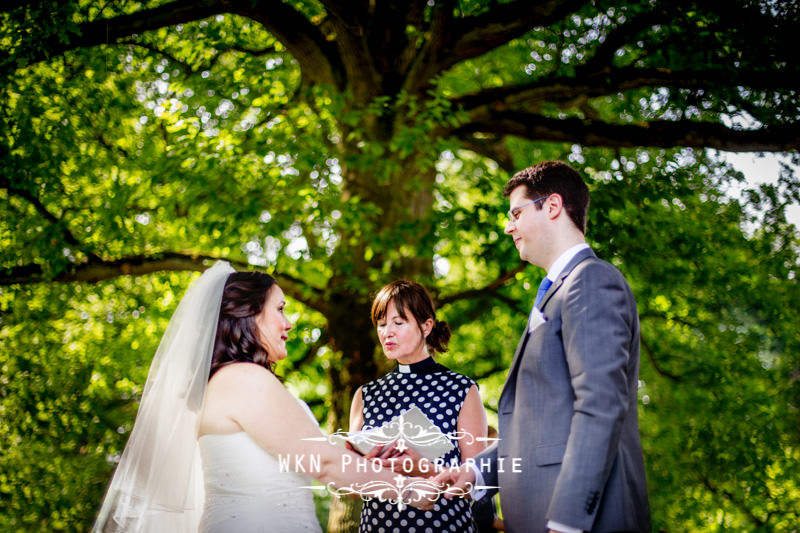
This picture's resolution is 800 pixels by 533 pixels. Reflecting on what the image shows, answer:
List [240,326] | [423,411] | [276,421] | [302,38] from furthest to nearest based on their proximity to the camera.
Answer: [302,38], [423,411], [240,326], [276,421]

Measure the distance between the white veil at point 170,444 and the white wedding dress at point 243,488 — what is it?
14 centimetres

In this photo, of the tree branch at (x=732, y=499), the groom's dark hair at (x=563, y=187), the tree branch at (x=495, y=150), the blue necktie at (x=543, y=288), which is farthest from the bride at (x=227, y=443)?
the tree branch at (x=732, y=499)

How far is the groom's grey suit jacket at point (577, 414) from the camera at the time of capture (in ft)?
7.88

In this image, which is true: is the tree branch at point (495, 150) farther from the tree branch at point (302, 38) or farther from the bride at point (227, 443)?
the bride at point (227, 443)

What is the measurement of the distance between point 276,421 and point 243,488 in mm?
398

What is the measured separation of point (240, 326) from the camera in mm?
3432

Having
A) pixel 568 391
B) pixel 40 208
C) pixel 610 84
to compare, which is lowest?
pixel 568 391

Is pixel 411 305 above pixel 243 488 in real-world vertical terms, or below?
above

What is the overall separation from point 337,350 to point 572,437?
4510mm

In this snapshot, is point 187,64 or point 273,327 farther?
point 187,64

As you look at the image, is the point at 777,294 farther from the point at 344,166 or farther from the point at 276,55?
the point at 276,55

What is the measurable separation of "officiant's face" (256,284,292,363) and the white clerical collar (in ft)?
4.59

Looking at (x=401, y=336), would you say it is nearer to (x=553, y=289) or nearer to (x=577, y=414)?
(x=553, y=289)

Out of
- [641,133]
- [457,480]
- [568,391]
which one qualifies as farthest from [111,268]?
[568,391]
